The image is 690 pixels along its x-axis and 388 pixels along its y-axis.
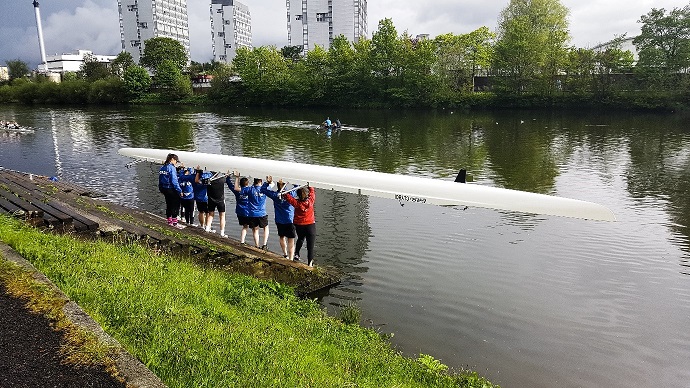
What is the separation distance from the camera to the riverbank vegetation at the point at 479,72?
5969 cm

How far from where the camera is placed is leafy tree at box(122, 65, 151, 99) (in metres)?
90.1

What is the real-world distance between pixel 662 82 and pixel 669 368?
209ft

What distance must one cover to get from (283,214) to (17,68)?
155742mm

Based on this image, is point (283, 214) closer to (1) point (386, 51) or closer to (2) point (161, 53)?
(1) point (386, 51)

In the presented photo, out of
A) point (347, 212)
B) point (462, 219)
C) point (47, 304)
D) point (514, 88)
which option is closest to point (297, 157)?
point (347, 212)

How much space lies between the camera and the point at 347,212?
56.6 ft

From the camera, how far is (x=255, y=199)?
11.8 meters

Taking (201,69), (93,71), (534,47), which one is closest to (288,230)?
(534,47)

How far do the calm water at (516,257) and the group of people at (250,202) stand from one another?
4.99ft

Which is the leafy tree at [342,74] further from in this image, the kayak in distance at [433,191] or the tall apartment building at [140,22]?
the tall apartment building at [140,22]

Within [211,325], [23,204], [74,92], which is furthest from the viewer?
[74,92]

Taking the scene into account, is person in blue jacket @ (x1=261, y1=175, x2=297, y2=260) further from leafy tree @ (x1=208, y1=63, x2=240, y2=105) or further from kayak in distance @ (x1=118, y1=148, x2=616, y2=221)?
leafy tree @ (x1=208, y1=63, x2=240, y2=105)

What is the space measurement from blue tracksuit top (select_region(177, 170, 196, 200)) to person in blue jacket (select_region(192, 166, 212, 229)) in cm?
13

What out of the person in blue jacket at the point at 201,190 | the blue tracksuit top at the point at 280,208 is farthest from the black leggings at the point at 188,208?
the blue tracksuit top at the point at 280,208
